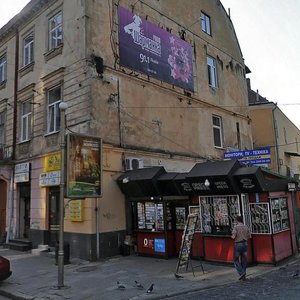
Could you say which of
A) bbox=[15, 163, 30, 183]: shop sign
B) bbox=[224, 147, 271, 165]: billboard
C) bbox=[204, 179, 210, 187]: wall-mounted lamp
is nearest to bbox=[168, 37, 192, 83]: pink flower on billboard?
bbox=[224, 147, 271, 165]: billboard

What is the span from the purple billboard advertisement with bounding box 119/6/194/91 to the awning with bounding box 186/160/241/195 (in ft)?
21.5

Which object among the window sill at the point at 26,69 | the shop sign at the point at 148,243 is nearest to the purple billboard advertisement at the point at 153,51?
the window sill at the point at 26,69

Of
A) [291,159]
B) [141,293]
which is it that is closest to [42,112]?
[141,293]

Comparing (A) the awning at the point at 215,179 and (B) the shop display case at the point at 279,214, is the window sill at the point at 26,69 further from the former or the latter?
(B) the shop display case at the point at 279,214

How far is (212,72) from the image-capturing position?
75.2 ft

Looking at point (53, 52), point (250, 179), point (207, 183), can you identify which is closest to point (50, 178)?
point (53, 52)

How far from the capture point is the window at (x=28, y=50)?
1888cm

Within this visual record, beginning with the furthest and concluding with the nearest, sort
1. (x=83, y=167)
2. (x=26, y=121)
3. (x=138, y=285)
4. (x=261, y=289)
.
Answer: (x=26, y=121) → (x=83, y=167) → (x=138, y=285) → (x=261, y=289)

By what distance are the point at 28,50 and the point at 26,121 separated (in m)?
3.63

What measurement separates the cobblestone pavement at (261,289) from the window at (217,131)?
12322 mm

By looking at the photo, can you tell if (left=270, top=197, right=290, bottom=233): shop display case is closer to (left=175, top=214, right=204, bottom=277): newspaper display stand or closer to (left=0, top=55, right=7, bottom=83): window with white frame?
(left=175, top=214, right=204, bottom=277): newspaper display stand

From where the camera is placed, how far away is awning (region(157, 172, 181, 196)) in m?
13.5

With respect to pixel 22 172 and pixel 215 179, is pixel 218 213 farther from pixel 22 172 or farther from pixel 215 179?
pixel 22 172

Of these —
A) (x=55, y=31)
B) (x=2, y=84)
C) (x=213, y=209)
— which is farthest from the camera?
(x=2, y=84)
